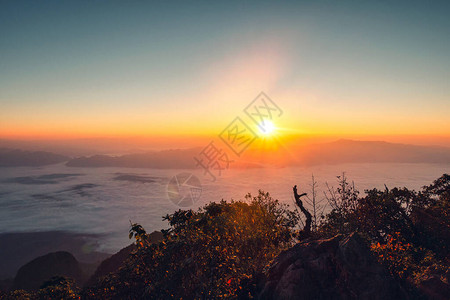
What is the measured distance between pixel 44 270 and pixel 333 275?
257 feet

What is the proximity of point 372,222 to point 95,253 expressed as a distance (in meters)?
132

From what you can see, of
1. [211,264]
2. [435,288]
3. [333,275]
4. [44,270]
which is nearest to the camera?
[435,288]

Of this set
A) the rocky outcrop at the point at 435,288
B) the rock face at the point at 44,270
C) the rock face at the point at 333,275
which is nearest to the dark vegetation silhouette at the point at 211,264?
the rocky outcrop at the point at 435,288

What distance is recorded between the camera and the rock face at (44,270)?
5775 cm

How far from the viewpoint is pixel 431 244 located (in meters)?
20.4

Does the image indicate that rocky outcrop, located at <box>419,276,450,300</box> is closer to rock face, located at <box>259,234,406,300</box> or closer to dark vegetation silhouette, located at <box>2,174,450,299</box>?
dark vegetation silhouette, located at <box>2,174,450,299</box>

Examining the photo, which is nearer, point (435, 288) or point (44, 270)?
point (435, 288)

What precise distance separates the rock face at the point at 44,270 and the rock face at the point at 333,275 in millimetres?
64313

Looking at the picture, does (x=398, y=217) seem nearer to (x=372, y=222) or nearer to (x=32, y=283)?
(x=372, y=222)

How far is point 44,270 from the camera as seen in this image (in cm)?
6197

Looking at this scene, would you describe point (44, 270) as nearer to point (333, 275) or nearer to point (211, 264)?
point (211, 264)

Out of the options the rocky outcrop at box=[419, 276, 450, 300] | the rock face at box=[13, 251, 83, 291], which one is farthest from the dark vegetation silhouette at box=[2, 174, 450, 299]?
the rock face at box=[13, 251, 83, 291]

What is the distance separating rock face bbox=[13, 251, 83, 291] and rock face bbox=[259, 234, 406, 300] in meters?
64.3

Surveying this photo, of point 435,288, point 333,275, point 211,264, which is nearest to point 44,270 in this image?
point 211,264
